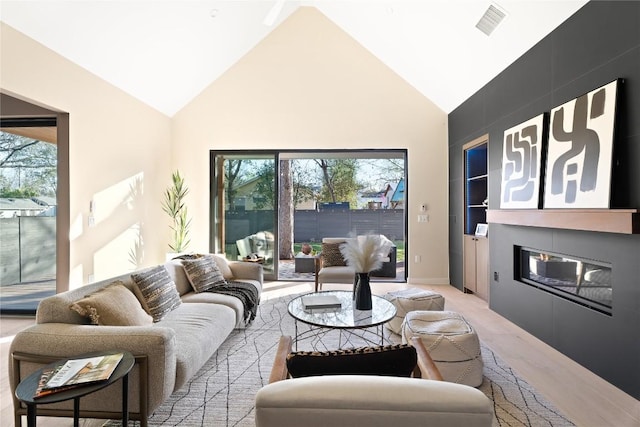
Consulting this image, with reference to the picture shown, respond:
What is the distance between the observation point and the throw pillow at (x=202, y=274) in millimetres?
3305

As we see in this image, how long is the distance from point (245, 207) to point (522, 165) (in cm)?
413

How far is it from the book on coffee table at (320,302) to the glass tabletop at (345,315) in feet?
0.09

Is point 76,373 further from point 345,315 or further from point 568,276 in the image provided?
point 568,276

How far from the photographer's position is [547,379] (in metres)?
2.46

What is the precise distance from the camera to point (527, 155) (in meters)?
3.34

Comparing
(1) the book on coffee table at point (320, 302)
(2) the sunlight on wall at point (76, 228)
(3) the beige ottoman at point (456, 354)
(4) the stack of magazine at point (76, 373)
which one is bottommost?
(3) the beige ottoman at point (456, 354)

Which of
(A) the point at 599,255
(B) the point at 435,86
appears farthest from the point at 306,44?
(A) the point at 599,255

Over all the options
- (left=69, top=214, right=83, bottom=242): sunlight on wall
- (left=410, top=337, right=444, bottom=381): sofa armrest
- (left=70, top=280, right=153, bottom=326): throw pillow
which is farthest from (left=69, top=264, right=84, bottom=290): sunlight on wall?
(left=410, top=337, right=444, bottom=381): sofa armrest

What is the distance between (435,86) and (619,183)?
327 centimetres

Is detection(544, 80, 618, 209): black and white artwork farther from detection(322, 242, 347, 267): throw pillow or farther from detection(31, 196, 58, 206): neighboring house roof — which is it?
detection(31, 196, 58, 206): neighboring house roof

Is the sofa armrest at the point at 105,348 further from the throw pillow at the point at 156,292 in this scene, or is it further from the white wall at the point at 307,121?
the white wall at the point at 307,121

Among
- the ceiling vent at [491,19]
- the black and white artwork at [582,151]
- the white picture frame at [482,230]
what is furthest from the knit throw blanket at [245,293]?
the ceiling vent at [491,19]

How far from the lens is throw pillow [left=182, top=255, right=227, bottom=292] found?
3.30 m

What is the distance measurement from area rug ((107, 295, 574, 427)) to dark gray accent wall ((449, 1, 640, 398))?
2.12 feet
